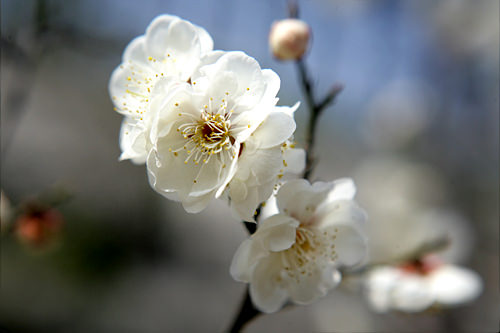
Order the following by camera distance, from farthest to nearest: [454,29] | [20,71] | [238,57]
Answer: [454,29] < [20,71] < [238,57]

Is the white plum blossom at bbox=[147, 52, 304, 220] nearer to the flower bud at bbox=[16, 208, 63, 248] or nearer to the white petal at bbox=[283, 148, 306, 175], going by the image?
the white petal at bbox=[283, 148, 306, 175]

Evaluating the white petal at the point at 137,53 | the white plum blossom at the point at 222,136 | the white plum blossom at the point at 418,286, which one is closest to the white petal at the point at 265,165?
the white plum blossom at the point at 222,136

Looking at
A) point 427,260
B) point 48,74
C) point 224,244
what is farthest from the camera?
point 224,244

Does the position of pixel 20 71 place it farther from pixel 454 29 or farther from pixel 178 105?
pixel 454 29

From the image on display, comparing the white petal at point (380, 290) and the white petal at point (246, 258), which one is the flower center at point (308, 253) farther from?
the white petal at point (380, 290)

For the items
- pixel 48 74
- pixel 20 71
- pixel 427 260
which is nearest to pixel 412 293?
pixel 427 260

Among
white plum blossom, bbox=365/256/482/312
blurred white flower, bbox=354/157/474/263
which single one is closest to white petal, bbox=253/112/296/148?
white plum blossom, bbox=365/256/482/312

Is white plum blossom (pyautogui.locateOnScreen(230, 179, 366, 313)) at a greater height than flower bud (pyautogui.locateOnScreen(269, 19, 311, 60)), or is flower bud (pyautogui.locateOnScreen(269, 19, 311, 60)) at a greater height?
flower bud (pyautogui.locateOnScreen(269, 19, 311, 60))

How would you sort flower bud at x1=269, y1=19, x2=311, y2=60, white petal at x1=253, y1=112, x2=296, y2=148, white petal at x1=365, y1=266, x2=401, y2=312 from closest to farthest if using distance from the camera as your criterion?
white petal at x1=253, y1=112, x2=296, y2=148 < flower bud at x1=269, y1=19, x2=311, y2=60 < white petal at x1=365, y1=266, x2=401, y2=312
